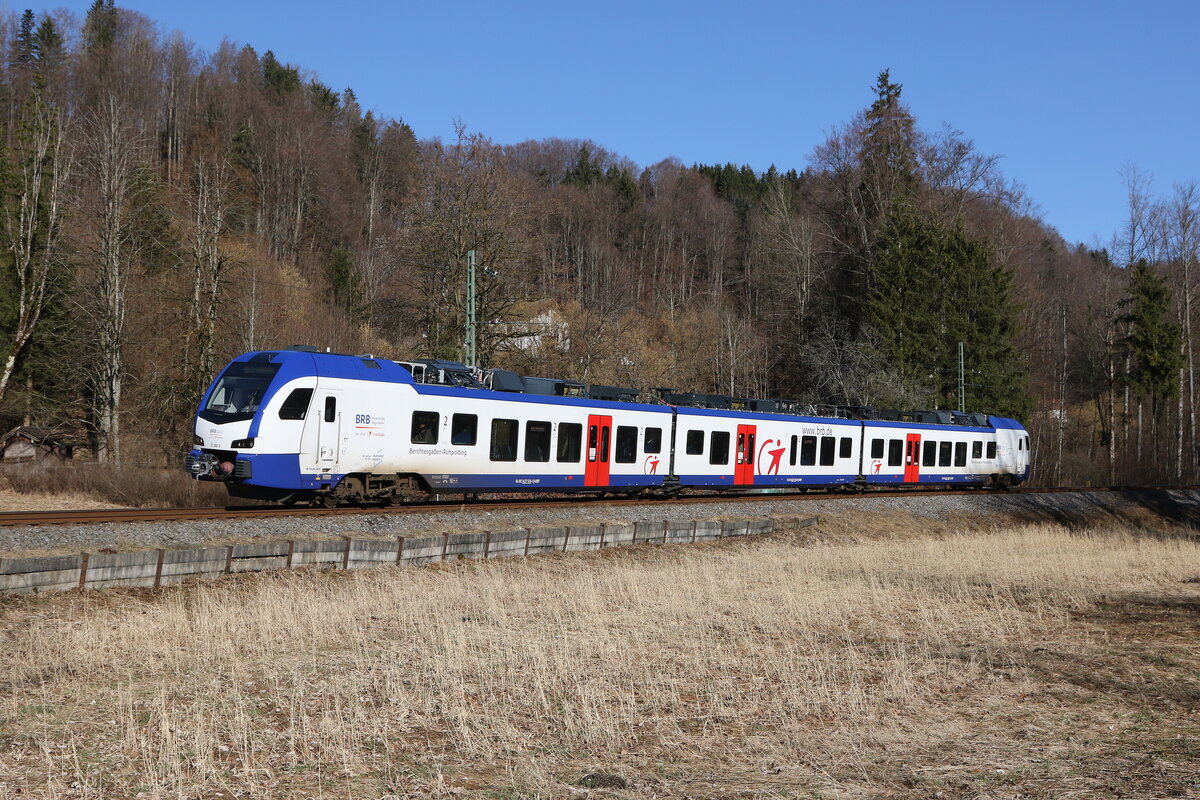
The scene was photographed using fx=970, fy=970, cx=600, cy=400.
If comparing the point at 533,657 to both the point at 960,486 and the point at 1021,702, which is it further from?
the point at 960,486

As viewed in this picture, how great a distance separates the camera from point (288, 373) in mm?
18672

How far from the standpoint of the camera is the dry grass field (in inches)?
275

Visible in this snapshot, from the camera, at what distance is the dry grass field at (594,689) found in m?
6.97

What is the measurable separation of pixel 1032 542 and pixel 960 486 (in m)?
17.0

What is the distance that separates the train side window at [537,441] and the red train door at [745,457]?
7984 millimetres

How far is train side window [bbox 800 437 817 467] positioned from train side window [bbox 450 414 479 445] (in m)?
13.8

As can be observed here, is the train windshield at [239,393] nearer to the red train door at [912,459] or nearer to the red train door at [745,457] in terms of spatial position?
the red train door at [745,457]

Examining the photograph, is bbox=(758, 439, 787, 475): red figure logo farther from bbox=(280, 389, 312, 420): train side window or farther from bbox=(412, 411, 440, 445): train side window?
bbox=(280, 389, 312, 420): train side window

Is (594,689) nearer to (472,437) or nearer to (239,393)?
(239,393)

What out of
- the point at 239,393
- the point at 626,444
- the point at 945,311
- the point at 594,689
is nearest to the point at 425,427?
the point at 239,393

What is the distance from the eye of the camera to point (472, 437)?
856 inches

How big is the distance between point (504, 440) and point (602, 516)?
288 centimetres

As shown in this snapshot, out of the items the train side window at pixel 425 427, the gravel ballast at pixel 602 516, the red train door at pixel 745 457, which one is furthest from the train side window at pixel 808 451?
the train side window at pixel 425 427

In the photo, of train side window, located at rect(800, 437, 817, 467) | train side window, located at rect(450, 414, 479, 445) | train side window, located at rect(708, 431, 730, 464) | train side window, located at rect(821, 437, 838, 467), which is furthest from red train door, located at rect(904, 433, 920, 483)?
train side window, located at rect(450, 414, 479, 445)
